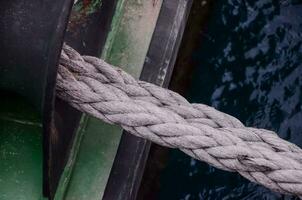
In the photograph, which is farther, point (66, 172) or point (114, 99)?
point (66, 172)

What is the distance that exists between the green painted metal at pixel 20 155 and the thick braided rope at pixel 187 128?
15 centimetres

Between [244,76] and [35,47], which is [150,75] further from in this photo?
[244,76]

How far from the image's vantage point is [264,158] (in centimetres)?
115

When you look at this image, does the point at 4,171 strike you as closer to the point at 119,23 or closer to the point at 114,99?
the point at 114,99

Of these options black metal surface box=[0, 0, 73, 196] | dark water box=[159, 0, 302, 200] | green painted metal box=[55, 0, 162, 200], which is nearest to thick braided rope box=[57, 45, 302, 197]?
black metal surface box=[0, 0, 73, 196]

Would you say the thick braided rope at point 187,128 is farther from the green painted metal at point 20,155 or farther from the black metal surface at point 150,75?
the black metal surface at point 150,75

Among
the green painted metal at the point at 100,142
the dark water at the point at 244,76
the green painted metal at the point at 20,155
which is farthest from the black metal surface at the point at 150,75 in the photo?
the dark water at the point at 244,76

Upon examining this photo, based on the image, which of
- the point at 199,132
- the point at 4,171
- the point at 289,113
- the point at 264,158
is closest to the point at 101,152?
the point at 4,171

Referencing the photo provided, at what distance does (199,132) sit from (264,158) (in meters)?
0.15

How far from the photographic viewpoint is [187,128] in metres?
1.16

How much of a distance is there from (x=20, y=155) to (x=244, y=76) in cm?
124

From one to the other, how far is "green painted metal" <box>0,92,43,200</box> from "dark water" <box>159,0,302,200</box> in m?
0.92

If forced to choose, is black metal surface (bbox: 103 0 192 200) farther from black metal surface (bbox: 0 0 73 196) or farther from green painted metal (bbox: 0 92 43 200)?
black metal surface (bbox: 0 0 73 196)

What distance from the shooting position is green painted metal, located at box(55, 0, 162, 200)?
4.62 ft
